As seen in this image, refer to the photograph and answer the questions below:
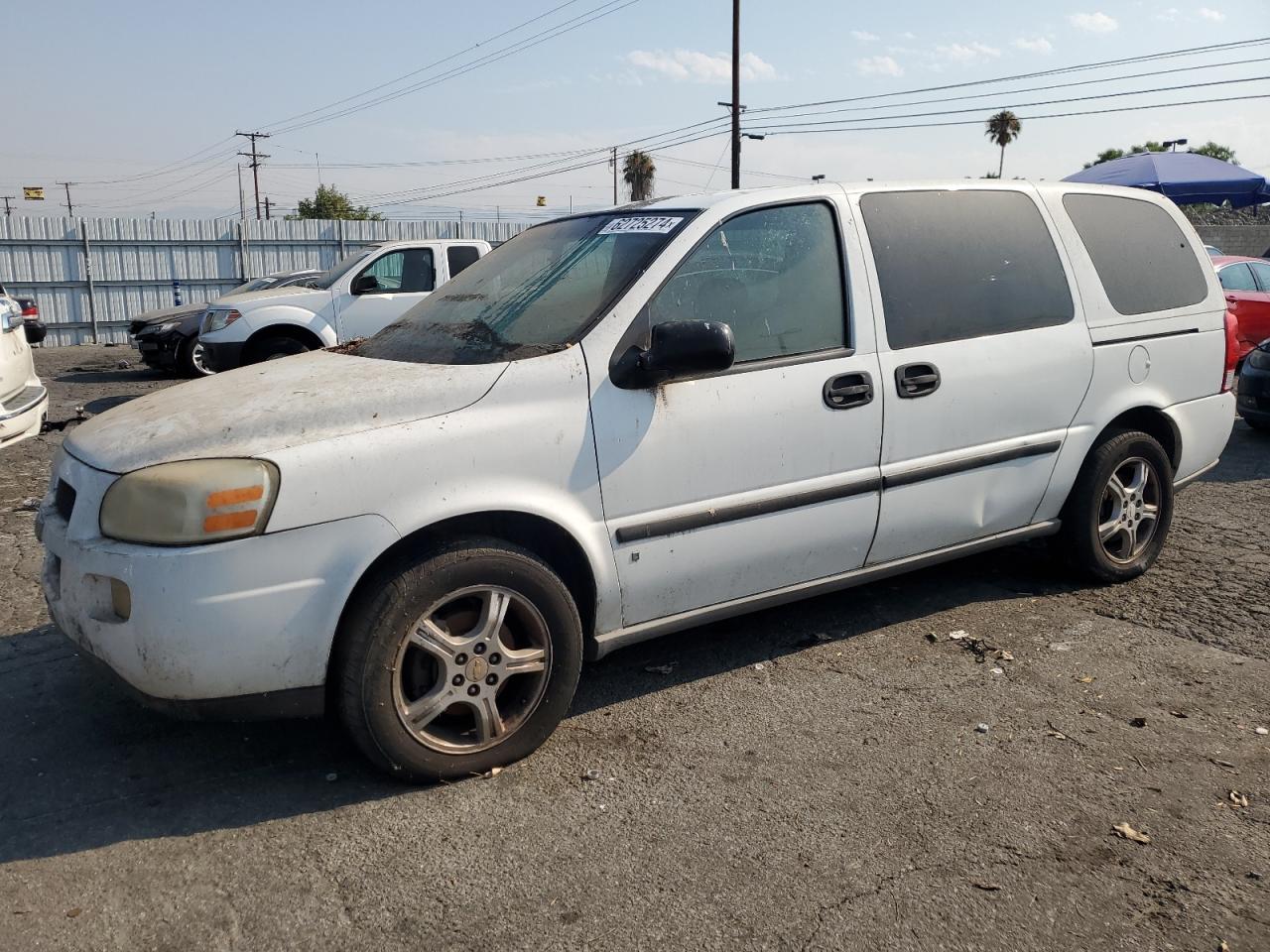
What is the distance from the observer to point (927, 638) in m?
4.44

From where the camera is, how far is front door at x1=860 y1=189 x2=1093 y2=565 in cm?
408

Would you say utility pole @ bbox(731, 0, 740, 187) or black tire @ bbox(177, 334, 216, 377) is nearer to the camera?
black tire @ bbox(177, 334, 216, 377)

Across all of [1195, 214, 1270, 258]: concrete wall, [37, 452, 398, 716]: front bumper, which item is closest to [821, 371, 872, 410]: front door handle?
[37, 452, 398, 716]: front bumper

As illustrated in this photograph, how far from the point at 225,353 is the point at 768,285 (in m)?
8.84

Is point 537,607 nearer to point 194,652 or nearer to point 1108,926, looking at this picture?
point 194,652

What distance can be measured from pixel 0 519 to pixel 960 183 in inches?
229

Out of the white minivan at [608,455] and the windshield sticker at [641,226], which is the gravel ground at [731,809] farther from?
the windshield sticker at [641,226]

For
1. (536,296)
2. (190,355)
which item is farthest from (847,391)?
(190,355)

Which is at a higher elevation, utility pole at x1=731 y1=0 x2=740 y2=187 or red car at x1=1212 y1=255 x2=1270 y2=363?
utility pole at x1=731 y1=0 x2=740 y2=187

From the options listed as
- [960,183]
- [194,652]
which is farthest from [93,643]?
[960,183]

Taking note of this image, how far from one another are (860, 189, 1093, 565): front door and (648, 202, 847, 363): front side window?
0.69 feet

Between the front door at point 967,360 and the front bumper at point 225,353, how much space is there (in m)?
8.70

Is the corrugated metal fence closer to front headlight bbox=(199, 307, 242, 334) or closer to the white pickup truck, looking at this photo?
front headlight bbox=(199, 307, 242, 334)

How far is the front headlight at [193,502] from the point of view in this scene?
2.89 metres
